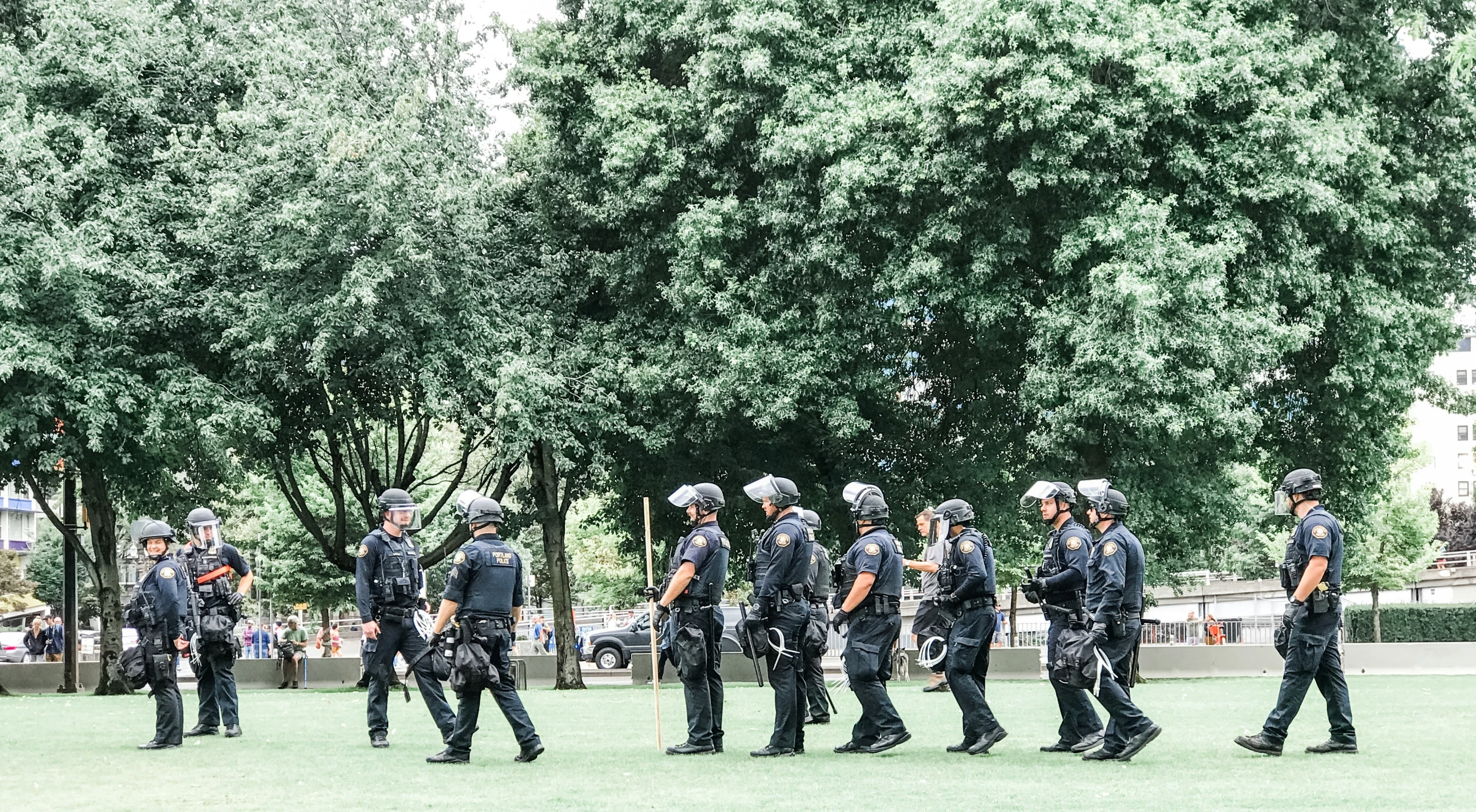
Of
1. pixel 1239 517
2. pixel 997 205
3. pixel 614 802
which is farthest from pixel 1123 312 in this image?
pixel 614 802

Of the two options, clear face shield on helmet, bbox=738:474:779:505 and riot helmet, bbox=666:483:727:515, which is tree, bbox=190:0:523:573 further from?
clear face shield on helmet, bbox=738:474:779:505

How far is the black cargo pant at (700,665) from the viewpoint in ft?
39.4

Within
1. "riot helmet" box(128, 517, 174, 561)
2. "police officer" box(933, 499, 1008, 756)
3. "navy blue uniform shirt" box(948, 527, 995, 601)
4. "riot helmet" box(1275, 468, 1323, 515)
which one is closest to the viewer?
"riot helmet" box(1275, 468, 1323, 515)

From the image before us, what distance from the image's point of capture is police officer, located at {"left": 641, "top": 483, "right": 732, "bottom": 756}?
12.0 metres

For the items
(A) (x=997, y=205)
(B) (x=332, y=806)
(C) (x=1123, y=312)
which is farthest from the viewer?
(A) (x=997, y=205)

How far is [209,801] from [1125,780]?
5852 millimetres

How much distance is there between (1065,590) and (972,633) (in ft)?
2.77

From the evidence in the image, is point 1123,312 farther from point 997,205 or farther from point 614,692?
point 614,692

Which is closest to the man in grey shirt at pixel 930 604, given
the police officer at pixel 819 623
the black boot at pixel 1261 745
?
the police officer at pixel 819 623

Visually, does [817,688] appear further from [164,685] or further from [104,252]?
[104,252]

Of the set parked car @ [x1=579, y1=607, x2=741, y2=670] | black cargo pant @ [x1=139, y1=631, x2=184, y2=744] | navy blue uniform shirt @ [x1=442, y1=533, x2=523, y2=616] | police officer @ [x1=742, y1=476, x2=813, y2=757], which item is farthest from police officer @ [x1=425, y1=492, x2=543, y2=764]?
parked car @ [x1=579, y1=607, x2=741, y2=670]

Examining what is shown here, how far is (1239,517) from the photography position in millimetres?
28531

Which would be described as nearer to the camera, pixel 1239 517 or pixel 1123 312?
pixel 1123 312

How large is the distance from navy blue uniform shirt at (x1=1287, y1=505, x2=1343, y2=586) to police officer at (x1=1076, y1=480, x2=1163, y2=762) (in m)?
1.10
